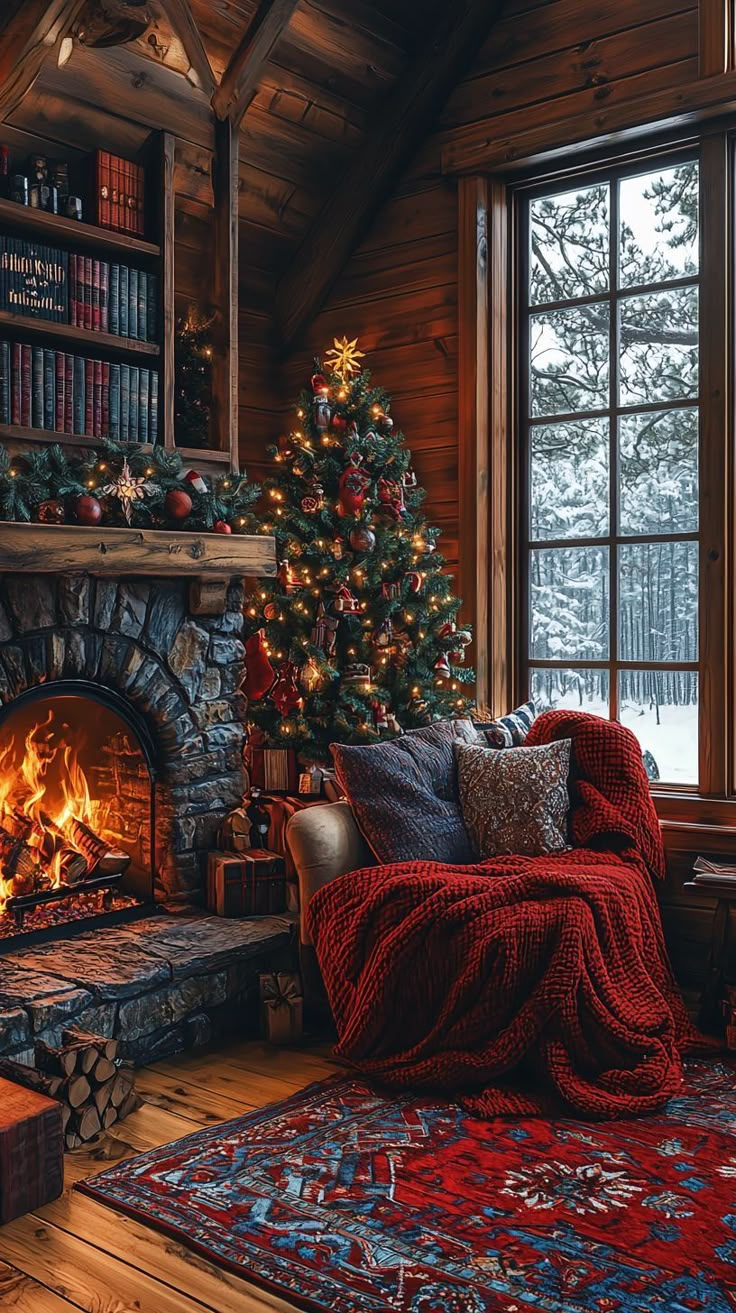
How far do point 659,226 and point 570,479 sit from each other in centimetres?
90

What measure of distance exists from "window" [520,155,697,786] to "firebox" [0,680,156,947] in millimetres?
1553

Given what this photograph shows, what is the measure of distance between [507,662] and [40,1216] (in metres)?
2.51

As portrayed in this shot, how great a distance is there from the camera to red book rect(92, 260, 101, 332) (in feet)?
10.6

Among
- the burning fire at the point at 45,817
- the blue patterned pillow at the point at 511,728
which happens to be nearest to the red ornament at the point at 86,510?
the burning fire at the point at 45,817

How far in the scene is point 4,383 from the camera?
2.99m

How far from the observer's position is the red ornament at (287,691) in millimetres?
3736

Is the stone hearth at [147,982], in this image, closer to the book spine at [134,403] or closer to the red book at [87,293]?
the book spine at [134,403]

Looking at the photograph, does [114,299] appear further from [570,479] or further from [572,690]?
[572,690]

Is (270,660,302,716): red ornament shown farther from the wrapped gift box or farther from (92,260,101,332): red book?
(92,260,101,332): red book

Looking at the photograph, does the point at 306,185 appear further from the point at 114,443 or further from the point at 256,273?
the point at 114,443

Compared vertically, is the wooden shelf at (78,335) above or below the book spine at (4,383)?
above

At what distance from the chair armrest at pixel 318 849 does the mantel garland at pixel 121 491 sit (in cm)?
95

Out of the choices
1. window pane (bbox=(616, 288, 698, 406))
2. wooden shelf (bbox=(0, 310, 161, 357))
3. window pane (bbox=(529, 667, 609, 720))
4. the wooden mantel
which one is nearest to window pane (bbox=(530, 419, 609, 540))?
window pane (bbox=(616, 288, 698, 406))

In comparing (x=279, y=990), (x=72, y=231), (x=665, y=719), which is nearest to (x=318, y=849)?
(x=279, y=990)
